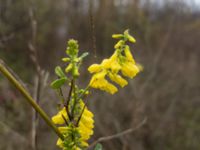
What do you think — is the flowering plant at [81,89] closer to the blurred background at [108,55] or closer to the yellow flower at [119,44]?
the yellow flower at [119,44]

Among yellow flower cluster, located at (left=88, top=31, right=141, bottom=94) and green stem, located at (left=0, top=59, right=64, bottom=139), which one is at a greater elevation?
yellow flower cluster, located at (left=88, top=31, right=141, bottom=94)

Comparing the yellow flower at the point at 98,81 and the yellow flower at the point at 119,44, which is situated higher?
the yellow flower at the point at 119,44

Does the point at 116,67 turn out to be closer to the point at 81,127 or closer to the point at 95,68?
the point at 95,68

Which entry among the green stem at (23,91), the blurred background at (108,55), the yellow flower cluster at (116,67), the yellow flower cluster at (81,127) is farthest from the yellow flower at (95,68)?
the blurred background at (108,55)

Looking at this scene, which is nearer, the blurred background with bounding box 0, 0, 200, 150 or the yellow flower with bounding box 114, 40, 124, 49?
the yellow flower with bounding box 114, 40, 124, 49

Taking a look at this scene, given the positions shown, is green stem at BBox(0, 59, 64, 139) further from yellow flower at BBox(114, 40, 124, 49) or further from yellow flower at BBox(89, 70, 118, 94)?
yellow flower at BBox(114, 40, 124, 49)

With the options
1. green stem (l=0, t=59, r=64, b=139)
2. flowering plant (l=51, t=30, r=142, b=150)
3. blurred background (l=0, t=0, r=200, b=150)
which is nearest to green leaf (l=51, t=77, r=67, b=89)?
flowering plant (l=51, t=30, r=142, b=150)
